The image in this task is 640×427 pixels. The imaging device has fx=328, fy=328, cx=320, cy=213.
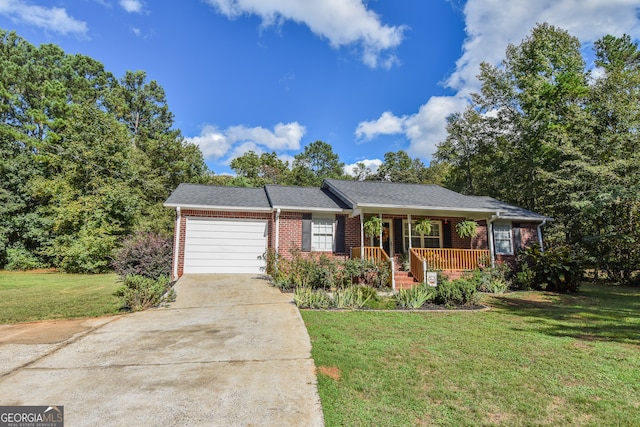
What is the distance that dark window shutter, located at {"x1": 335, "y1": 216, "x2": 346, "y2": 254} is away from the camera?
513 inches

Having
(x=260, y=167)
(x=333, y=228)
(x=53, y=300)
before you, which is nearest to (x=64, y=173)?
(x=53, y=300)

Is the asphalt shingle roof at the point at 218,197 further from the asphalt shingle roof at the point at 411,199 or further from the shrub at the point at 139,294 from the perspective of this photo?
the shrub at the point at 139,294

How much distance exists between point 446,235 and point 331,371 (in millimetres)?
11705

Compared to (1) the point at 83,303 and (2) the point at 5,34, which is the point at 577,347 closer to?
(1) the point at 83,303

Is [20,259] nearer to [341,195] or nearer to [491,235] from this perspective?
[341,195]

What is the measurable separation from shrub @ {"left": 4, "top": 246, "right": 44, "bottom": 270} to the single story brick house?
10062 millimetres

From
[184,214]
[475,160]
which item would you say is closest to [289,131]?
[475,160]

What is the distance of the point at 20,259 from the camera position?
55.6ft

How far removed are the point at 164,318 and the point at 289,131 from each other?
40.1 m

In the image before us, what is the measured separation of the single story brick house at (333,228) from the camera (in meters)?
12.3

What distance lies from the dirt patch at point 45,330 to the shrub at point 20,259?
47.5ft

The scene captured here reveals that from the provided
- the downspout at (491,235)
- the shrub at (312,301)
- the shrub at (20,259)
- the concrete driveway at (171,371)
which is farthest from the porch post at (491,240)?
the shrub at (20,259)

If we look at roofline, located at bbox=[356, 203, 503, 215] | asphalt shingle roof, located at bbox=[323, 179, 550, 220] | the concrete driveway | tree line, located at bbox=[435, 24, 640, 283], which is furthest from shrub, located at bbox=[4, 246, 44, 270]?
tree line, located at bbox=[435, 24, 640, 283]

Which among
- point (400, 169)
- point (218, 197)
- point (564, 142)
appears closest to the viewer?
point (218, 197)
